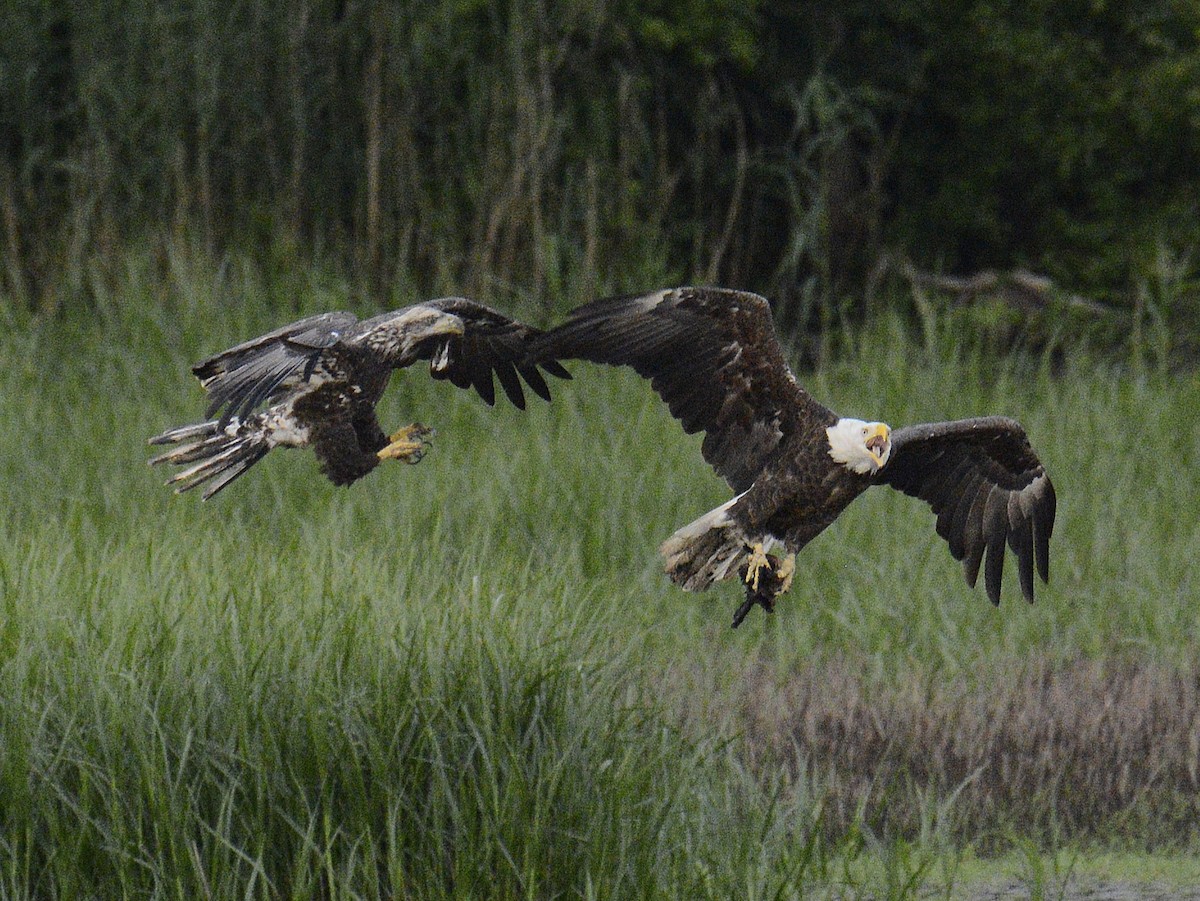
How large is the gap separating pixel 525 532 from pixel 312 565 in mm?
1445

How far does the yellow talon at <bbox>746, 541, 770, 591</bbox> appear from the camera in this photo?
2.35 m

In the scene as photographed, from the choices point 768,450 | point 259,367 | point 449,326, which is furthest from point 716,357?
point 259,367

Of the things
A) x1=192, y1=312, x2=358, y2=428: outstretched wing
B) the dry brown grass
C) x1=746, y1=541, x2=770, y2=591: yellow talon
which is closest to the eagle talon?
x1=746, y1=541, x2=770, y2=591: yellow talon

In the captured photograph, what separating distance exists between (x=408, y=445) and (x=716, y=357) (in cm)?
51

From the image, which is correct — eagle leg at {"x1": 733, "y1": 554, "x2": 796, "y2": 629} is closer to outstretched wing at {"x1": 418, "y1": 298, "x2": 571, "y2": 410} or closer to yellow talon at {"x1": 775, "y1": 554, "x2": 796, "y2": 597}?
yellow talon at {"x1": 775, "y1": 554, "x2": 796, "y2": 597}

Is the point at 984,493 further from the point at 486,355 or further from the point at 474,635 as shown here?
the point at 474,635

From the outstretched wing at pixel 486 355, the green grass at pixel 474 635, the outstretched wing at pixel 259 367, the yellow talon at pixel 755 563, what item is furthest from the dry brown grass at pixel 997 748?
the outstretched wing at pixel 259 367

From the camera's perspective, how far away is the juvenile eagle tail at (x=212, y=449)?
2416 mm

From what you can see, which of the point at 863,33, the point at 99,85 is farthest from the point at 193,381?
the point at 863,33

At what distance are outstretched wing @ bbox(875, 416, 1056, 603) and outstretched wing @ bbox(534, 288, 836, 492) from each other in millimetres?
383

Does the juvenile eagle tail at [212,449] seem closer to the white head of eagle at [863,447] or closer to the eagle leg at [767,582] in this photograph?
the eagle leg at [767,582]

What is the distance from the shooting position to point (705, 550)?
8.04 ft

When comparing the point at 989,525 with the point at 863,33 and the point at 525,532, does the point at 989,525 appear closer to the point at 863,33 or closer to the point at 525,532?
the point at 525,532

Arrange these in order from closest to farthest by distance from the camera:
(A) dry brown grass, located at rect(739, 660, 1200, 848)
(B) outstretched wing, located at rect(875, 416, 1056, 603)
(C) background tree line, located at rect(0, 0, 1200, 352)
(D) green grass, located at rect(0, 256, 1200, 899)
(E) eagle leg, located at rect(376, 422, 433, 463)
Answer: (E) eagle leg, located at rect(376, 422, 433, 463) < (B) outstretched wing, located at rect(875, 416, 1056, 603) < (D) green grass, located at rect(0, 256, 1200, 899) < (A) dry brown grass, located at rect(739, 660, 1200, 848) < (C) background tree line, located at rect(0, 0, 1200, 352)
